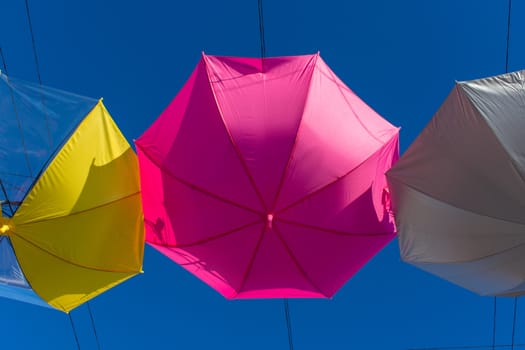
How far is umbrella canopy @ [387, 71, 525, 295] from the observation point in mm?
3375

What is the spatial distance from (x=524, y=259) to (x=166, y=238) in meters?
3.03

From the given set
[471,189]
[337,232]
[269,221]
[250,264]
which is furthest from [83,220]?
[471,189]

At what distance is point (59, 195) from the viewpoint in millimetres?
3668

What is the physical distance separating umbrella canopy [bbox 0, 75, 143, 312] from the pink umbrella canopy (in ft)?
0.92

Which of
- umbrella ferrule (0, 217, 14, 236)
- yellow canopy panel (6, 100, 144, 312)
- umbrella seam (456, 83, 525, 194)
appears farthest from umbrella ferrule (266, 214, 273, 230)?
umbrella ferrule (0, 217, 14, 236)

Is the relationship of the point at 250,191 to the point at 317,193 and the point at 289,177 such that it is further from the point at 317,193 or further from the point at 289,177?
the point at 317,193

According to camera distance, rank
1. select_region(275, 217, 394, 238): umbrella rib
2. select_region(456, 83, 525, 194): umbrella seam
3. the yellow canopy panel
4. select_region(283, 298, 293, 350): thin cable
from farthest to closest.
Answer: select_region(283, 298, 293, 350): thin cable, select_region(275, 217, 394, 238): umbrella rib, the yellow canopy panel, select_region(456, 83, 525, 194): umbrella seam

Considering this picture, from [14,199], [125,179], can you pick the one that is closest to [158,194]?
[125,179]

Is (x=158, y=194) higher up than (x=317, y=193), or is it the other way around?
(x=158, y=194)

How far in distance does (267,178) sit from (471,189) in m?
1.65

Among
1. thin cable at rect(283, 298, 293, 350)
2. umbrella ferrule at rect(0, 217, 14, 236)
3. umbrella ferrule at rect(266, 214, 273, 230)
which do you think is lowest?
thin cable at rect(283, 298, 293, 350)

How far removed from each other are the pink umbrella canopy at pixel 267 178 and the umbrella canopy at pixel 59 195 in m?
0.28

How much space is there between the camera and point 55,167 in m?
3.64

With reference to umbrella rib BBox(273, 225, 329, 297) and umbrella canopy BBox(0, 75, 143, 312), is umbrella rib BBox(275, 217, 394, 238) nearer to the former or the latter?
umbrella rib BBox(273, 225, 329, 297)
